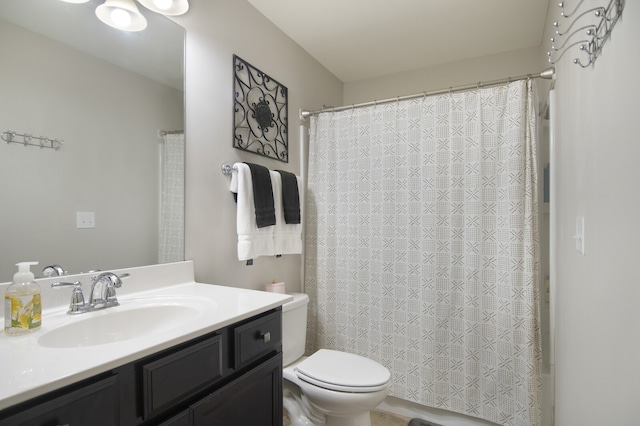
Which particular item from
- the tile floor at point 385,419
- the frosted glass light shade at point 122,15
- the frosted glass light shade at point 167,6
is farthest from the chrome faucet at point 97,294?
the tile floor at point 385,419

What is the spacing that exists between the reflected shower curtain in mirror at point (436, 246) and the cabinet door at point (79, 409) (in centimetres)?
161

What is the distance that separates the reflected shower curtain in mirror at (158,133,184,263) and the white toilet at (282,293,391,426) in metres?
0.65

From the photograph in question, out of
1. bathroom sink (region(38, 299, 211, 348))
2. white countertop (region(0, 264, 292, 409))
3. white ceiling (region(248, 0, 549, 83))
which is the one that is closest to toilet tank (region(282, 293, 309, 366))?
white countertop (region(0, 264, 292, 409))

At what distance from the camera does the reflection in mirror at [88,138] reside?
1011 mm

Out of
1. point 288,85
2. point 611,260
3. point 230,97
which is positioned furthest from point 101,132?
point 611,260

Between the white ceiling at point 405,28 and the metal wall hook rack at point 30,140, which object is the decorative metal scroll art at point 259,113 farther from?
the metal wall hook rack at point 30,140

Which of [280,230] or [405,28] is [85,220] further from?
[405,28]

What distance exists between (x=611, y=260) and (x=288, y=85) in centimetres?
198

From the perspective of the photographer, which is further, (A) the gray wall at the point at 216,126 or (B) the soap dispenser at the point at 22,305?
(A) the gray wall at the point at 216,126

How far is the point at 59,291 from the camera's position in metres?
1.09

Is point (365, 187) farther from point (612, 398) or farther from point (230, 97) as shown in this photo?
point (612, 398)

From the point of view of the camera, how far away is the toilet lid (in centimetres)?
145

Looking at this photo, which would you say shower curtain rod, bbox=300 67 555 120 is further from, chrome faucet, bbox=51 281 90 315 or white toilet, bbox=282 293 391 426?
chrome faucet, bbox=51 281 90 315

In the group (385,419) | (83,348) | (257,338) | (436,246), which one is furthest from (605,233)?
(385,419)
